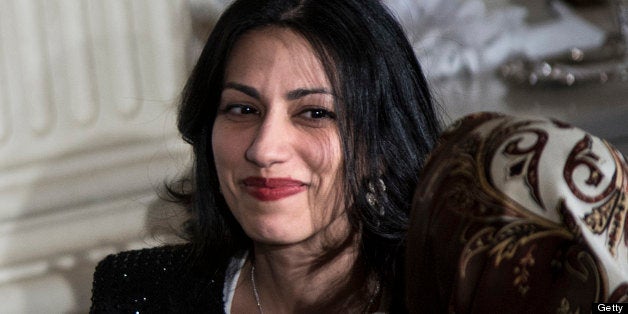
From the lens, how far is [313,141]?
1.06m

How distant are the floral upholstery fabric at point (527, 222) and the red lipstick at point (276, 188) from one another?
1.57ft

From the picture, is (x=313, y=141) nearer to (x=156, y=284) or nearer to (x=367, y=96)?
(x=367, y=96)

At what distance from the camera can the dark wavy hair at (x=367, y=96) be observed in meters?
1.08

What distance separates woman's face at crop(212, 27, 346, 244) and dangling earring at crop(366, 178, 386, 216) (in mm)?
Answer: 38

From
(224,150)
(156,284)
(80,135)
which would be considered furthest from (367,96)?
(80,135)

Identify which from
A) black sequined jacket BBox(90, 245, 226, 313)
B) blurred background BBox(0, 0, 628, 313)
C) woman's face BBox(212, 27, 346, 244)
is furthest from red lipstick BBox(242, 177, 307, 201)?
blurred background BBox(0, 0, 628, 313)

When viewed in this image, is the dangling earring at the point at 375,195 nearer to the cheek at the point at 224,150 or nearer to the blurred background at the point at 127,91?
the cheek at the point at 224,150

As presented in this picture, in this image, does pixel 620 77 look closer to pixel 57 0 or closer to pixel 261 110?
pixel 261 110

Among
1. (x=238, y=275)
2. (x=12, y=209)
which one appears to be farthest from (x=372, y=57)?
(x=12, y=209)

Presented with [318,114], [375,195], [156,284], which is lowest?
[156,284]

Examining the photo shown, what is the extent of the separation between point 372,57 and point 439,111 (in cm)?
20

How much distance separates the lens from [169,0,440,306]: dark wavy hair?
1.08 metres

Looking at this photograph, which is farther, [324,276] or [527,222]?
[324,276]

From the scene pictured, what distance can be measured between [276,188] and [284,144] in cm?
5
